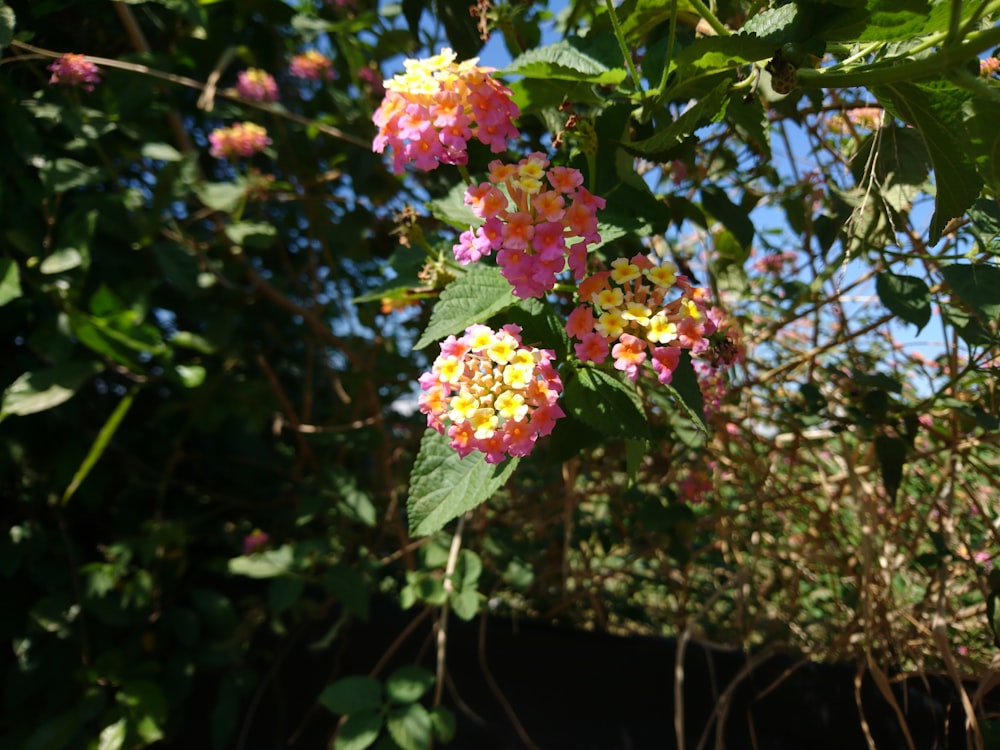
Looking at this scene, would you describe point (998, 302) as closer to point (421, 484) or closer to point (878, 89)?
point (878, 89)

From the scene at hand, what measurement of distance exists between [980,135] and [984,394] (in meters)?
0.54

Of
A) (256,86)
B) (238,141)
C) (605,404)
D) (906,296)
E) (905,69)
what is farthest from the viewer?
(256,86)

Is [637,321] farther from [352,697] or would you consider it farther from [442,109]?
[352,697]

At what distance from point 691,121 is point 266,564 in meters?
1.01

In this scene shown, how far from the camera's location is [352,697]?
0.95 m

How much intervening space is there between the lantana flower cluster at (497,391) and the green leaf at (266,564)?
2.47 feet

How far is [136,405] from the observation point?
5.04 feet

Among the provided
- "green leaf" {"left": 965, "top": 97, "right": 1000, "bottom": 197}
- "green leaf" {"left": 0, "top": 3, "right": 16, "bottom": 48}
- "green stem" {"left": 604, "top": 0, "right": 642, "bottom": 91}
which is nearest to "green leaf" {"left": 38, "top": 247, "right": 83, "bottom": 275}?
"green leaf" {"left": 0, "top": 3, "right": 16, "bottom": 48}

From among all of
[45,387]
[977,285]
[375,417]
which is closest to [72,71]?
[45,387]

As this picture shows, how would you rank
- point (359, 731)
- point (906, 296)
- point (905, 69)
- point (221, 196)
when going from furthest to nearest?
point (221, 196) < point (359, 731) < point (906, 296) < point (905, 69)

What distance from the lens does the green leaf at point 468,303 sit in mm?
576

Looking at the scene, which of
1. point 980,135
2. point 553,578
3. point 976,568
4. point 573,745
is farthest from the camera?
point 553,578

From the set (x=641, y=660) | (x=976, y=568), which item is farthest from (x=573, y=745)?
(x=976, y=568)

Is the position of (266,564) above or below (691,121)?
below
